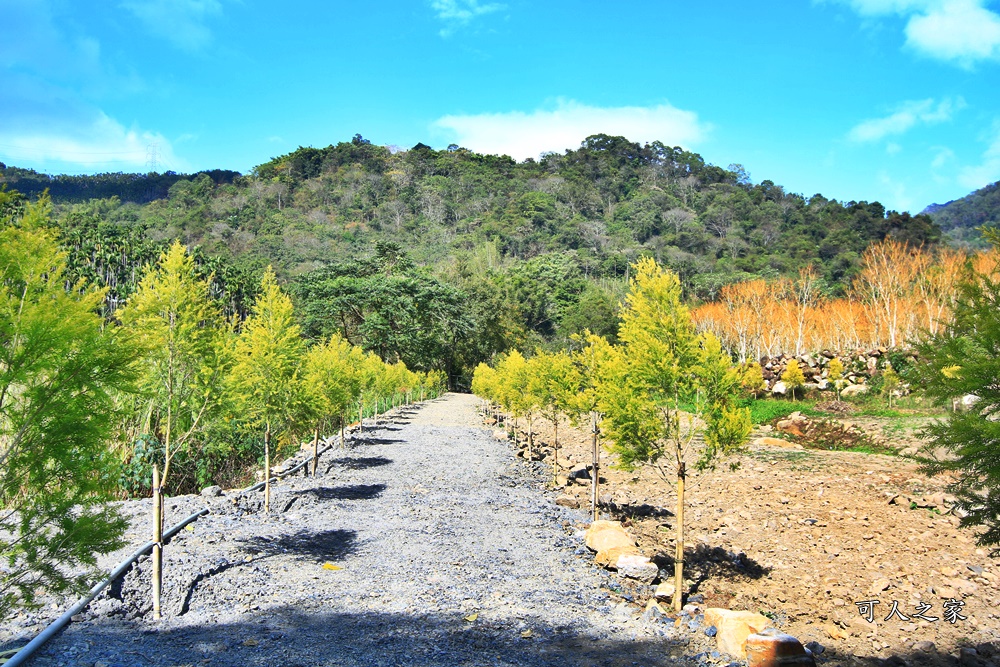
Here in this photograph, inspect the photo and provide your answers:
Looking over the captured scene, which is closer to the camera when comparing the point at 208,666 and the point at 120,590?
the point at 208,666

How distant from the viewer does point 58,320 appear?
492 cm

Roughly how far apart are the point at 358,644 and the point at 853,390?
27871 millimetres

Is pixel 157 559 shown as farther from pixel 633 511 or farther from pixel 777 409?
pixel 777 409

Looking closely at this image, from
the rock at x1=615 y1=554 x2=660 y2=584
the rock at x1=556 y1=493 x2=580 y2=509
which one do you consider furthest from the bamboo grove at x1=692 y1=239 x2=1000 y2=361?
the rock at x1=615 y1=554 x2=660 y2=584

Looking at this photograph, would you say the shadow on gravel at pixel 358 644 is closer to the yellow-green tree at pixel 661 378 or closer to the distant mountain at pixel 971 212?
the yellow-green tree at pixel 661 378

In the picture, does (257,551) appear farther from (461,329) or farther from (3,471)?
(461,329)

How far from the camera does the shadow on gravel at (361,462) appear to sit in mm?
19750

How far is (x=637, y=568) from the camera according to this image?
987 cm

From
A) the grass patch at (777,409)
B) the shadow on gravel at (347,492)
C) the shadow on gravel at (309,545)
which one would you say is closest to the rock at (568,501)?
the shadow on gravel at (347,492)

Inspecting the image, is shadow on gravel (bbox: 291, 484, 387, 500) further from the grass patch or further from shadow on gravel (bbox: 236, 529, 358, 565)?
the grass patch

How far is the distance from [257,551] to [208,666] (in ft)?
14.2

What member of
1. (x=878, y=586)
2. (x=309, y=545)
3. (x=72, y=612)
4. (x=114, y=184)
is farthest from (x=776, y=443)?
(x=114, y=184)

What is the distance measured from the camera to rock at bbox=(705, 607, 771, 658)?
6.94m

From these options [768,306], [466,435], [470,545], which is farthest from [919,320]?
[470,545]
